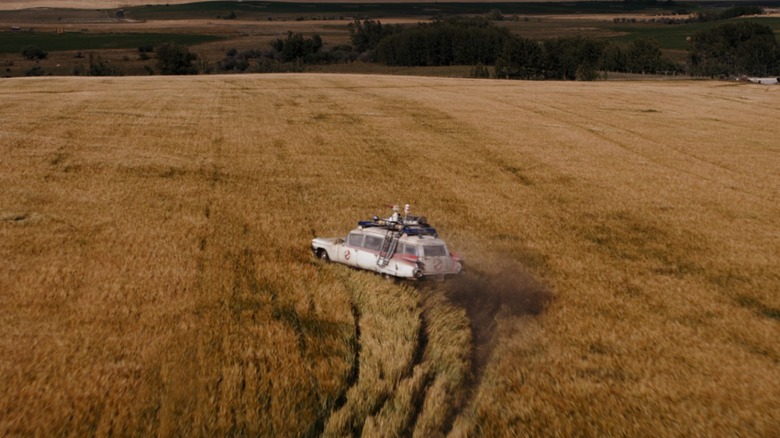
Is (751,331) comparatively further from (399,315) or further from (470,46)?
(470,46)

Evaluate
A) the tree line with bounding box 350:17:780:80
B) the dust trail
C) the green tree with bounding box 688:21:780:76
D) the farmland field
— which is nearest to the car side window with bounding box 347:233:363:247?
the farmland field

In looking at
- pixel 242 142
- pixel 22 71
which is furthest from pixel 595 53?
pixel 242 142

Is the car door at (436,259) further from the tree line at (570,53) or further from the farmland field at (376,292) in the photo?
the tree line at (570,53)

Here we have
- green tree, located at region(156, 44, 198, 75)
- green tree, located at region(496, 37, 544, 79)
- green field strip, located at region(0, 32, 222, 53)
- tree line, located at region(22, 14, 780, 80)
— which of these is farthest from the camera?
green field strip, located at region(0, 32, 222, 53)

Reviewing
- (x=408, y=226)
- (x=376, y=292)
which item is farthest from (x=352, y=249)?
(x=376, y=292)

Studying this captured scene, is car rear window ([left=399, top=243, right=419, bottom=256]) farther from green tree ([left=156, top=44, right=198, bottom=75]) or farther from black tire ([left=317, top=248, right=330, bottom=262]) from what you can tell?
green tree ([left=156, top=44, right=198, bottom=75])

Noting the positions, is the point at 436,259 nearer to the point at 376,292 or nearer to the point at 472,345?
the point at 376,292

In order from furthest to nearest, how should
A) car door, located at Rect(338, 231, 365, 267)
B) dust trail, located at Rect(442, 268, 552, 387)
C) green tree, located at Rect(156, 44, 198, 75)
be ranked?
green tree, located at Rect(156, 44, 198, 75) < car door, located at Rect(338, 231, 365, 267) < dust trail, located at Rect(442, 268, 552, 387)
